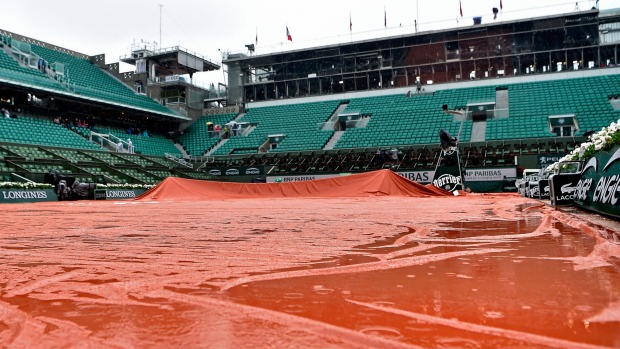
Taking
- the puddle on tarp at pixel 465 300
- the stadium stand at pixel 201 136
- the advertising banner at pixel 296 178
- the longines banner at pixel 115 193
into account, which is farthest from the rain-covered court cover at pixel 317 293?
the stadium stand at pixel 201 136

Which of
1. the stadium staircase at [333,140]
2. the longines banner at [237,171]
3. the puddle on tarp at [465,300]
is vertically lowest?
the puddle on tarp at [465,300]

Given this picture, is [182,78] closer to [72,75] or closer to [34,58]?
[72,75]

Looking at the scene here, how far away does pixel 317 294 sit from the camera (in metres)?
1.90

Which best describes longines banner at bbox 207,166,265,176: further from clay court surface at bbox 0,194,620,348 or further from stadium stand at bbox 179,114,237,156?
clay court surface at bbox 0,194,620,348

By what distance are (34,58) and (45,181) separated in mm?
13973

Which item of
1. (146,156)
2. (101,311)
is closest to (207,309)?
(101,311)

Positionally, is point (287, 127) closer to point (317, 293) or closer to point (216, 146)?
point (216, 146)

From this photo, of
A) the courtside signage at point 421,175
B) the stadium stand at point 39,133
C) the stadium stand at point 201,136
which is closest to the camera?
the stadium stand at point 39,133

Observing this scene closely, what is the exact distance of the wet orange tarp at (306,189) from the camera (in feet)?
54.1

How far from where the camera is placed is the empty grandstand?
76.7 ft

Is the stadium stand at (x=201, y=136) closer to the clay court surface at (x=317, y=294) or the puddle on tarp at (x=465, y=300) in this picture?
the clay court surface at (x=317, y=294)

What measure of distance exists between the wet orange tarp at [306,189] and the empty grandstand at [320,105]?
5.71 metres

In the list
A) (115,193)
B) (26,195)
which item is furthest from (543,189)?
(26,195)

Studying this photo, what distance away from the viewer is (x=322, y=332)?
4.66 feet
